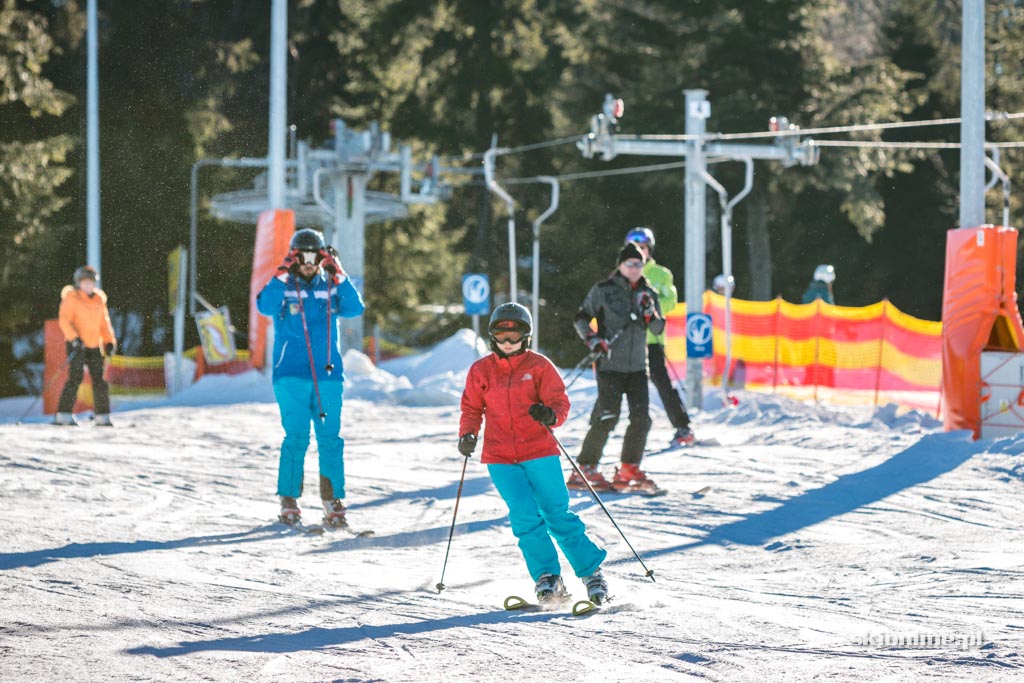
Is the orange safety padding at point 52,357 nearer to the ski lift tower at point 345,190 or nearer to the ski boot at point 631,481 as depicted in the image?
the ski lift tower at point 345,190

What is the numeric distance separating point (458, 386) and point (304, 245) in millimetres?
13140

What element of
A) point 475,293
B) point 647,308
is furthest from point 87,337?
point 647,308

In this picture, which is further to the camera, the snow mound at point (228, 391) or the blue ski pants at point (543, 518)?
the snow mound at point (228, 391)

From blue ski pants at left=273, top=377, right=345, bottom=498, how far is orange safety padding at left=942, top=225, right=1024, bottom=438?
6.58 meters

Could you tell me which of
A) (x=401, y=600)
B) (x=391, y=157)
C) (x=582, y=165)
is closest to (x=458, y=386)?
(x=391, y=157)

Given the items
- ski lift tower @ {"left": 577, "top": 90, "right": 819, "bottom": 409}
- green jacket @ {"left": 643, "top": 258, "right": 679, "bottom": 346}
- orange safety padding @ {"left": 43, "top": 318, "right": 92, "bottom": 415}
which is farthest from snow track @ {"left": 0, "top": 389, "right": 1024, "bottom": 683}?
orange safety padding @ {"left": 43, "top": 318, "right": 92, "bottom": 415}

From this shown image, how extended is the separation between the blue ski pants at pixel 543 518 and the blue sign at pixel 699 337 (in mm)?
10718

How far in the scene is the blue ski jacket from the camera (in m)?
8.81

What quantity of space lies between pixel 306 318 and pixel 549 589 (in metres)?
2.98

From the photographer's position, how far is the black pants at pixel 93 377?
53.0 ft

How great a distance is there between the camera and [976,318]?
524 inches

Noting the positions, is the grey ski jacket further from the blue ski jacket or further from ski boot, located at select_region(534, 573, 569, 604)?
ski boot, located at select_region(534, 573, 569, 604)

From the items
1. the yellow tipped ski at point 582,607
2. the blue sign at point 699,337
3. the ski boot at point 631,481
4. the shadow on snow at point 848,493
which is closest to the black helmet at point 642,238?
the ski boot at point 631,481

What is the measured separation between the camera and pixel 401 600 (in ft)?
22.2
